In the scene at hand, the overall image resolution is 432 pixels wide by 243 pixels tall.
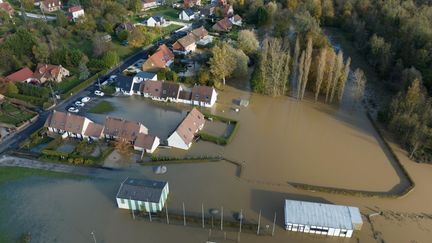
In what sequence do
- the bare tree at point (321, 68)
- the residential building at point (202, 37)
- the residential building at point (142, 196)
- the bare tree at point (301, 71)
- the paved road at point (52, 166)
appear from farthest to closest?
the residential building at point (202, 37) → the bare tree at point (301, 71) → the bare tree at point (321, 68) → the paved road at point (52, 166) → the residential building at point (142, 196)

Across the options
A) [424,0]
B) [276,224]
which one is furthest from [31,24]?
[424,0]

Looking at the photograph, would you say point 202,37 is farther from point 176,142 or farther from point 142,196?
point 142,196

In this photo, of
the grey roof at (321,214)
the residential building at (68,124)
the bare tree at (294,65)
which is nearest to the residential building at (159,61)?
the residential building at (68,124)

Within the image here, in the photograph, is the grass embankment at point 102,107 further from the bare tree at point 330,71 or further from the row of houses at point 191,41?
the bare tree at point 330,71

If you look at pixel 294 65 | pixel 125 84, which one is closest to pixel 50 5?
pixel 125 84

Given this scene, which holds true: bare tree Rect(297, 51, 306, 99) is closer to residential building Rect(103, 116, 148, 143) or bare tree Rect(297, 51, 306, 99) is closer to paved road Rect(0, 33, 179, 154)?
residential building Rect(103, 116, 148, 143)
